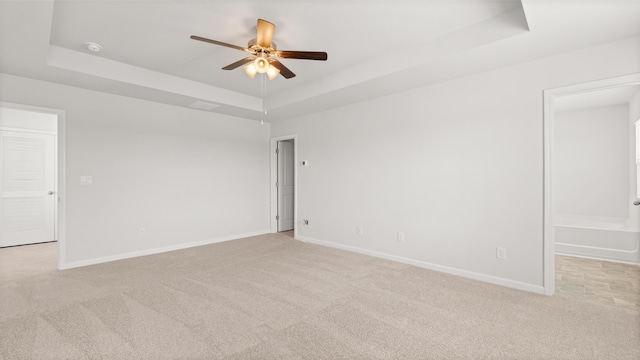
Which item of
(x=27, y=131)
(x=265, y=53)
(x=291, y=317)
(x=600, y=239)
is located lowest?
(x=291, y=317)

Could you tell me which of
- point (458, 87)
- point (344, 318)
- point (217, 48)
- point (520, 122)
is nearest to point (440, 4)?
point (458, 87)

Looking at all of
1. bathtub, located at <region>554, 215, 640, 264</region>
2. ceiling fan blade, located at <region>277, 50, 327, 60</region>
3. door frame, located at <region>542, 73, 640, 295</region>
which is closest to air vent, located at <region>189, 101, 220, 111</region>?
ceiling fan blade, located at <region>277, 50, 327, 60</region>

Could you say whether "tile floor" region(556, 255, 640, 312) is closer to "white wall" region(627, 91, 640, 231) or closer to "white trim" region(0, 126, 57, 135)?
"white wall" region(627, 91, 640, 231)

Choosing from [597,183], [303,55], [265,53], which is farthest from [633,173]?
[265,53]

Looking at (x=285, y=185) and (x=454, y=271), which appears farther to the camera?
(x=285, y=185)

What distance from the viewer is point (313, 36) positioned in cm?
296

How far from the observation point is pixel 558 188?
5.23m

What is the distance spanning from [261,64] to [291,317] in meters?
2.32

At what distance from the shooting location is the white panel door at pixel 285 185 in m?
6.34

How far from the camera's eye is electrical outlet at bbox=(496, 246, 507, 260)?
3.20 metres

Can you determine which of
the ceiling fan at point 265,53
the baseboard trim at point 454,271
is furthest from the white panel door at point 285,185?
the ceiling fan at point 265,53

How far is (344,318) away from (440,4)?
276 centimetres

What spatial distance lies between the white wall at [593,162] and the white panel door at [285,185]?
15.6 feet

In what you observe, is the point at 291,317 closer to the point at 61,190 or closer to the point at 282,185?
the point at 61,190
